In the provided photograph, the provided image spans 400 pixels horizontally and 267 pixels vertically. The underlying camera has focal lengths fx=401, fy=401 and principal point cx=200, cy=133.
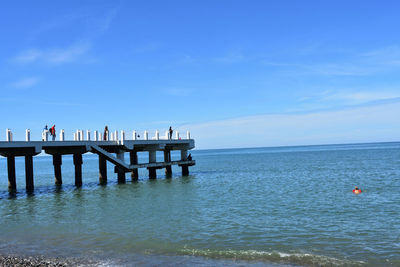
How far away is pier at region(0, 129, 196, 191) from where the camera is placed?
1127 inches

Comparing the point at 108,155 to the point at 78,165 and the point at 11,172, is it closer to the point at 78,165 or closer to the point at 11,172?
the point at 78,165

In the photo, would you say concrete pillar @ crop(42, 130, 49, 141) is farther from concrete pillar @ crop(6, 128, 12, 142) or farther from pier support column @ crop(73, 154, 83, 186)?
pier support column @ crop(73, 154, 83, 186)

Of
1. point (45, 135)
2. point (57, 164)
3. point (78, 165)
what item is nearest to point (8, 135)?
point (45, 135)

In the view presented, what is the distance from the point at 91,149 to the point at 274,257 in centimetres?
2303

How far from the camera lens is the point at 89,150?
31.9 m

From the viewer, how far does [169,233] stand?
1567cm

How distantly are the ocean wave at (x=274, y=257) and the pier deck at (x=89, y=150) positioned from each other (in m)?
18.8

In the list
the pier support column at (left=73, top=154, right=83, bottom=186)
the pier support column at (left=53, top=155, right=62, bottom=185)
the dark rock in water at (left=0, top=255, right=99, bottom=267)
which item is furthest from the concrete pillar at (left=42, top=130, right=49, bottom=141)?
the dark rock in water at (left=0, top=255, right=99, bottom=267)

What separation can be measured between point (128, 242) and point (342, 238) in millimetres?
7576

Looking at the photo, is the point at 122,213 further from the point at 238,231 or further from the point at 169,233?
the point at 238,231

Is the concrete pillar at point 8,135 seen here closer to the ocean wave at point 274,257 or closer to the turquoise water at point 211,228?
the turquoise water at point 211,228

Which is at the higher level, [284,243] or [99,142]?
[99,142]

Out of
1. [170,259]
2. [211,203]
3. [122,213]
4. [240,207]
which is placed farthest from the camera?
[211,203]

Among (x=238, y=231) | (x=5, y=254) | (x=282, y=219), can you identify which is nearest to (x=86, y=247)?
(x=5, y=254)
